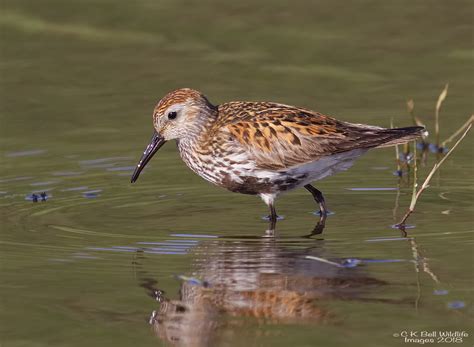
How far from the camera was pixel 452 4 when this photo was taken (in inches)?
982

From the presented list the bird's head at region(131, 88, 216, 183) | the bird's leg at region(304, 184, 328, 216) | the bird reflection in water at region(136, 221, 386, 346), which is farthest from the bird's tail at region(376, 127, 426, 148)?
the bird's head at region(131, 88, 216, 183)

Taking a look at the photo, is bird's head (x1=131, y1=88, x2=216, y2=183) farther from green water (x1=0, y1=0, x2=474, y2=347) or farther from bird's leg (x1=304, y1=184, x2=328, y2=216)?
bird's leg (x1=304, y1=184, x2=328, y2=216)

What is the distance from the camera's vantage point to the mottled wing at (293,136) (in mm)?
14445

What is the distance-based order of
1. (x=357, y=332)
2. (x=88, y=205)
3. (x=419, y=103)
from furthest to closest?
(x=419, y=103) → (x=88, y=205) → (x=357, y=332)

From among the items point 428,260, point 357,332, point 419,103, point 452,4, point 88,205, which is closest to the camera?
point 357,332

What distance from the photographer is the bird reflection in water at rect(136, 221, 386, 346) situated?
33.4 ft

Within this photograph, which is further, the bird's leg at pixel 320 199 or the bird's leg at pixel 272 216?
the bird's leg at pixel 320 199

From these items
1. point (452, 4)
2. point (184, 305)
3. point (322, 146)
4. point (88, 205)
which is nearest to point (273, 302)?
point (184, 305)

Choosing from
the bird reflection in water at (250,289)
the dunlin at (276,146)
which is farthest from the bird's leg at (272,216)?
the bird reflection in water at (250,289)

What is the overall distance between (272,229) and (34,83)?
904cm

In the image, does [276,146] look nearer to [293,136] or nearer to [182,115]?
[293,136]

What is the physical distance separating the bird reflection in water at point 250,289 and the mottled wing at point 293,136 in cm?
168

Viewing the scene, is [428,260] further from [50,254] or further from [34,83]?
[34,83]

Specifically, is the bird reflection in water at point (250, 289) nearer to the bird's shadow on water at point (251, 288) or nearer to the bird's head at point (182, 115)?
the bird's shadow on water at point (251, 288)
